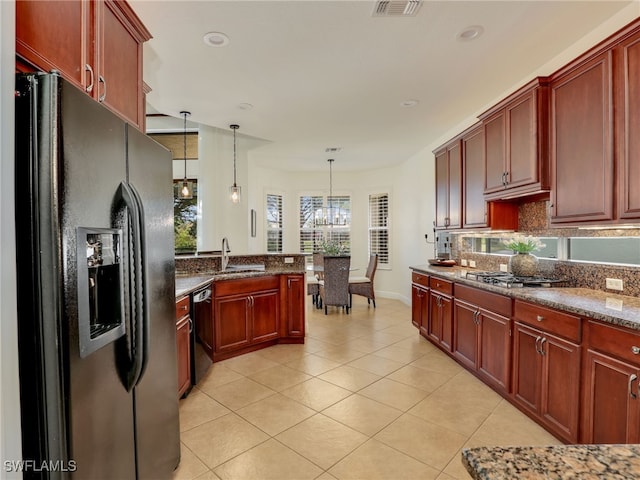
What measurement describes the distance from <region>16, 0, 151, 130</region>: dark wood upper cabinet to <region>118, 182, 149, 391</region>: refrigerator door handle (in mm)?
562

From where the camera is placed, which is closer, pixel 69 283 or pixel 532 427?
pixel 69 283

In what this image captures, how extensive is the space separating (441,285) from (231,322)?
2.31 metres

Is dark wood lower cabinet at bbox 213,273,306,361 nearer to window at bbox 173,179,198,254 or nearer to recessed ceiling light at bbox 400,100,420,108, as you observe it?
recessed ceiling light at bbox 400,100,420,108

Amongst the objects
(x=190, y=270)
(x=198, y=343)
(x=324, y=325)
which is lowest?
(x=324, y=325)

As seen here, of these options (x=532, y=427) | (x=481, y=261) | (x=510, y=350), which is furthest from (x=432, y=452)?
(x=481, y=261)

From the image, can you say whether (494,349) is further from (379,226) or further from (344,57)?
(379,226)

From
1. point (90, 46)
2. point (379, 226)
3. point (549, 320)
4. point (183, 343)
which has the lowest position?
point (183, 343)

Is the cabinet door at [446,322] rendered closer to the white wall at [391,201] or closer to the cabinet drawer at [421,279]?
the cabinet drawer at [421,279]

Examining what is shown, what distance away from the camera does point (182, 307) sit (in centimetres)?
263

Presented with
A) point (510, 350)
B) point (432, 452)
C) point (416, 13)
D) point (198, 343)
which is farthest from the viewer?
point (198, 343)

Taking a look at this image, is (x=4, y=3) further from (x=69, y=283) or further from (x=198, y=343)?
(x=198, y=343)

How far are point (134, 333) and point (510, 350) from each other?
8.40 feet

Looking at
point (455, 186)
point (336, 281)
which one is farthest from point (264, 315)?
point (455, 186)

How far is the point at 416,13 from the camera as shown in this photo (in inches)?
86.8
